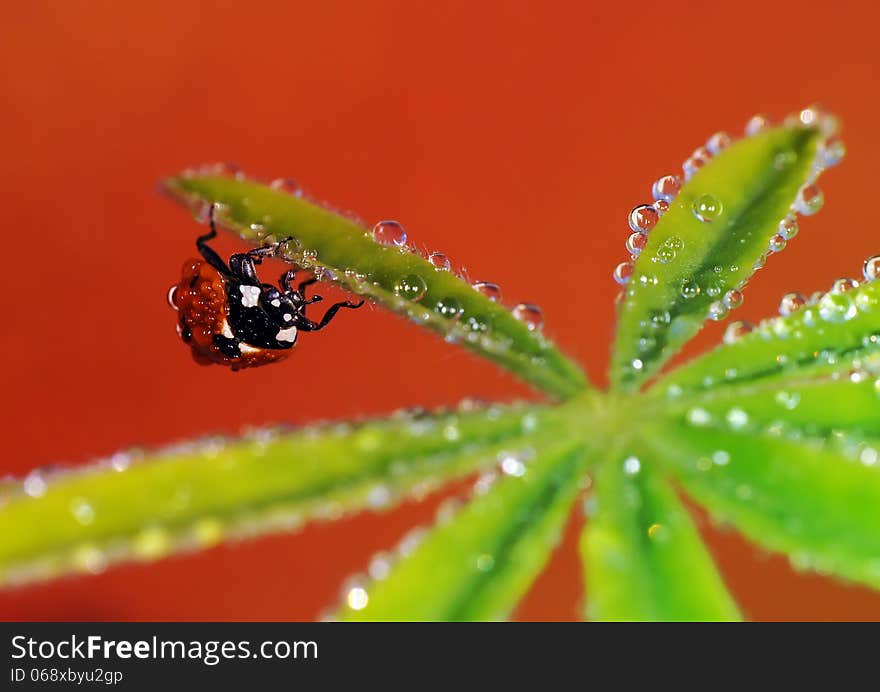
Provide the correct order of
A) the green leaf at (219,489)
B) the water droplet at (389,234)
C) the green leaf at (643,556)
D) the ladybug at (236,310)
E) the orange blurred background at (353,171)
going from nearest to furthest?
the green leaf at (219,489) < the green leaf at (643,556) < the water droplet at (389,234) < the ladybug at (236,310) < the orange blurred background at (353,171)

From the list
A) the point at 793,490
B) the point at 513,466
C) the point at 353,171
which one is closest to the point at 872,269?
the point at 793,490

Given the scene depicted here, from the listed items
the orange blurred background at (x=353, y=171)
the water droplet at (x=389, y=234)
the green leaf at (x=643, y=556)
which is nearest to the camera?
the green leaf at (x=643, y=556)

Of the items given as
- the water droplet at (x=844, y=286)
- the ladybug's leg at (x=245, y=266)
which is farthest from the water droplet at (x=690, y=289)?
the ladybug's leg at (x=245, y=266)

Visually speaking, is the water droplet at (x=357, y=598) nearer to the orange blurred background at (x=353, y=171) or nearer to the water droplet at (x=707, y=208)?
the water droplet at (x=707, y=208)

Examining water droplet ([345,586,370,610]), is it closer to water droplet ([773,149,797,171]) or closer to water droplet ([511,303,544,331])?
water droplet ([511,303,544,331])

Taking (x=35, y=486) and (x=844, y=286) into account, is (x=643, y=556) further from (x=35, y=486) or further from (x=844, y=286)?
(x=35, y=486)

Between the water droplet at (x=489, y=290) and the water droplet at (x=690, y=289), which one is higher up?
the water droplet at (x=489, y=290)
